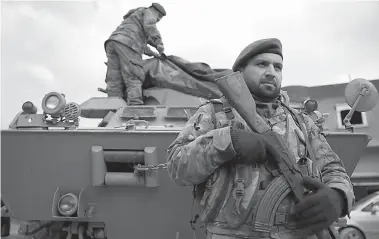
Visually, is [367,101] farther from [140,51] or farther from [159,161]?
[140,51]

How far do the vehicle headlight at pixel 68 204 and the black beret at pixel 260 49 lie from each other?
210cm

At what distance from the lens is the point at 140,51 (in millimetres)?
5344

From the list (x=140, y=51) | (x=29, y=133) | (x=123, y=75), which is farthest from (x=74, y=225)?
(x=140, y=51)

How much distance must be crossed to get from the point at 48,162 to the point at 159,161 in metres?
1.01

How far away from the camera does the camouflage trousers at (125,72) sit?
5.19 metres

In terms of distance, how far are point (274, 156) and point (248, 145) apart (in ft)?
0.53

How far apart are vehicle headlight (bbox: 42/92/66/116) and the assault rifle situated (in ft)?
6.86

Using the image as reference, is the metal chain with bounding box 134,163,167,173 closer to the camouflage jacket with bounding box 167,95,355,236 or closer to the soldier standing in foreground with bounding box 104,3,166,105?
the camouflage jacket with bounding box 167,95,355,236

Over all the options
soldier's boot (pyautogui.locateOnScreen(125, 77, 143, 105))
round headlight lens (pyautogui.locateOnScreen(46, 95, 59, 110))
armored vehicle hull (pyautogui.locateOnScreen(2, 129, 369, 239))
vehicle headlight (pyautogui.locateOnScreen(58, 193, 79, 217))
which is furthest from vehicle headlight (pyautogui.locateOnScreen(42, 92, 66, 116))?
soldier's boot (pyautogui.locateOnScreen(125, 77, 143, 105))

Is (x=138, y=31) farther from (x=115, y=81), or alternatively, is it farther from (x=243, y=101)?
(x=243, y=101)

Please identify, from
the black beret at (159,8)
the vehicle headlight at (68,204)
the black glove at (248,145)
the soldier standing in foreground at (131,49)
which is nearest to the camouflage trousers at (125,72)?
the soldier standing in foreground at (131,49)

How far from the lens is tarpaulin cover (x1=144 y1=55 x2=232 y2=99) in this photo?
5.43 m

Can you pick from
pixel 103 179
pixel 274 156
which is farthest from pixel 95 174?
pixel 274 156

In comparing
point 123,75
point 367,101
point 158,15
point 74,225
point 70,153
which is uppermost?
point 158,15
